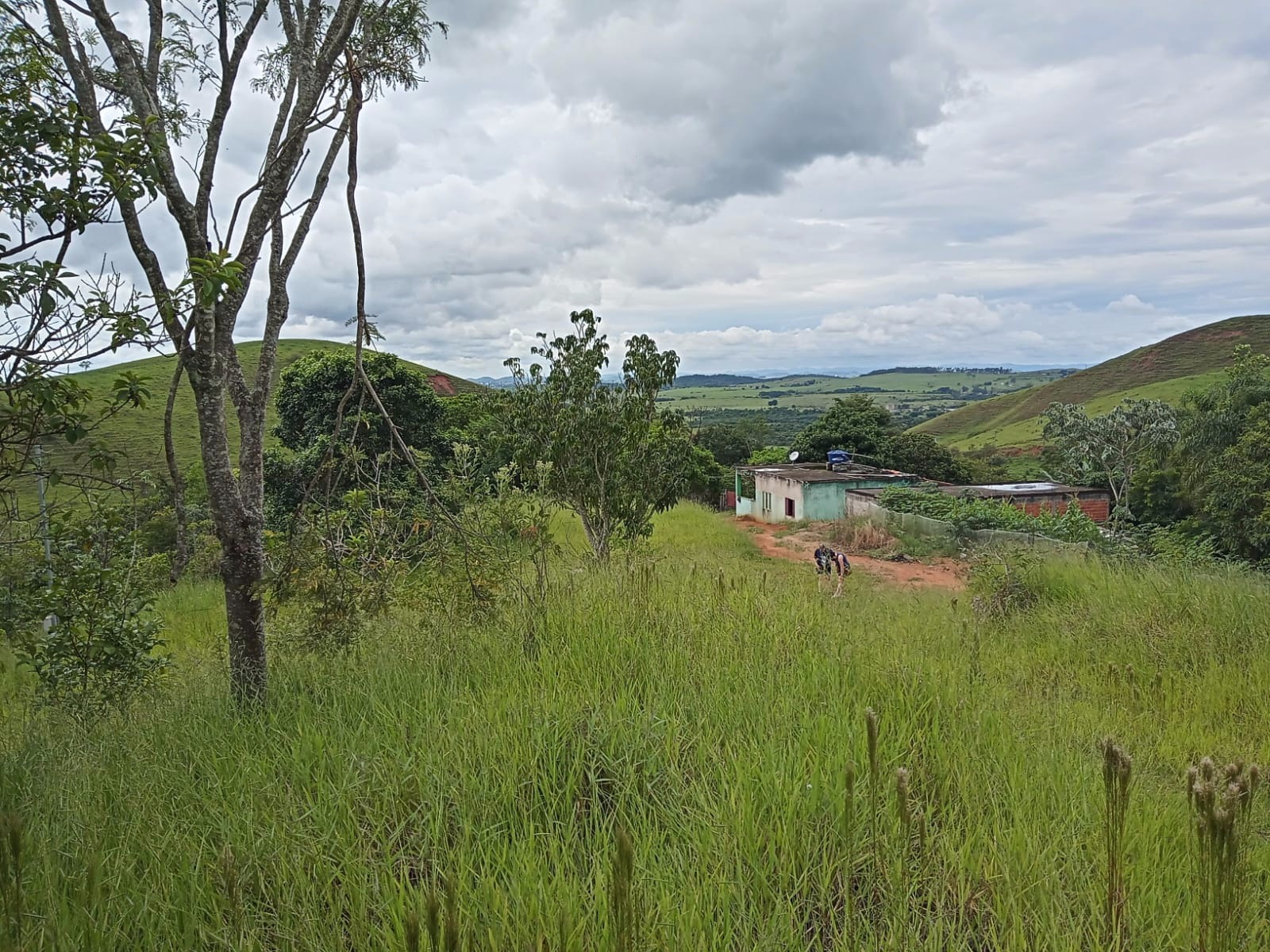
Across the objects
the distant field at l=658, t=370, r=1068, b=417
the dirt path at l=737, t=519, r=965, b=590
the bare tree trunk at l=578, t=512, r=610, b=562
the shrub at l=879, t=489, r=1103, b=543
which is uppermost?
the distant field at l=658, t=370, r=1068, b=417

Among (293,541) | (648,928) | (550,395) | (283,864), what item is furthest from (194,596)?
(648,928)

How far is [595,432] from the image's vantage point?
9.61m

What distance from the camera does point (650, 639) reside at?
372 centimetres

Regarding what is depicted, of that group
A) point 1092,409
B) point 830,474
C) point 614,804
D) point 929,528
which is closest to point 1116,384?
point 1092,409

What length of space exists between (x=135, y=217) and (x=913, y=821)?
4.09 m

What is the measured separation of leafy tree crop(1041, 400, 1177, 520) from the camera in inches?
1072

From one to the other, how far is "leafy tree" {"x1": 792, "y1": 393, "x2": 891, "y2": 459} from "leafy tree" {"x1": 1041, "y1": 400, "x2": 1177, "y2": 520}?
48.6 feet

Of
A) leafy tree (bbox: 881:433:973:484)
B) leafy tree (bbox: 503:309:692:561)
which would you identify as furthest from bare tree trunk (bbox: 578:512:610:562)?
leafy tree (bbox: 881:433:973:484)

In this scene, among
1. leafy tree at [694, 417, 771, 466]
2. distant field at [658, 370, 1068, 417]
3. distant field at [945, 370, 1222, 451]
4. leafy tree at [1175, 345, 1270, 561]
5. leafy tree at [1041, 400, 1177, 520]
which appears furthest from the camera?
distant field at [658, 370, 1068, 417]

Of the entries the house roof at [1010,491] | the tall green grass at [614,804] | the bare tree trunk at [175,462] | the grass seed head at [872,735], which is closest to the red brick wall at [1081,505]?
the house roof at [1010,491]

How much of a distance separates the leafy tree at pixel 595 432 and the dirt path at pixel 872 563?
645 cm

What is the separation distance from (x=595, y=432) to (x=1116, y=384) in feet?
312

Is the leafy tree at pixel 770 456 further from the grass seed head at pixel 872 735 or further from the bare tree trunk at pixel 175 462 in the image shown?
the grass seed head at pixel 872 735

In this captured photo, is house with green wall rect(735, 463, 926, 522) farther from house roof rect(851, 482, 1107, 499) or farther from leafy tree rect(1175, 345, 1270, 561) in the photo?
leafy tree rect(1175, 345, 1270, 561)
